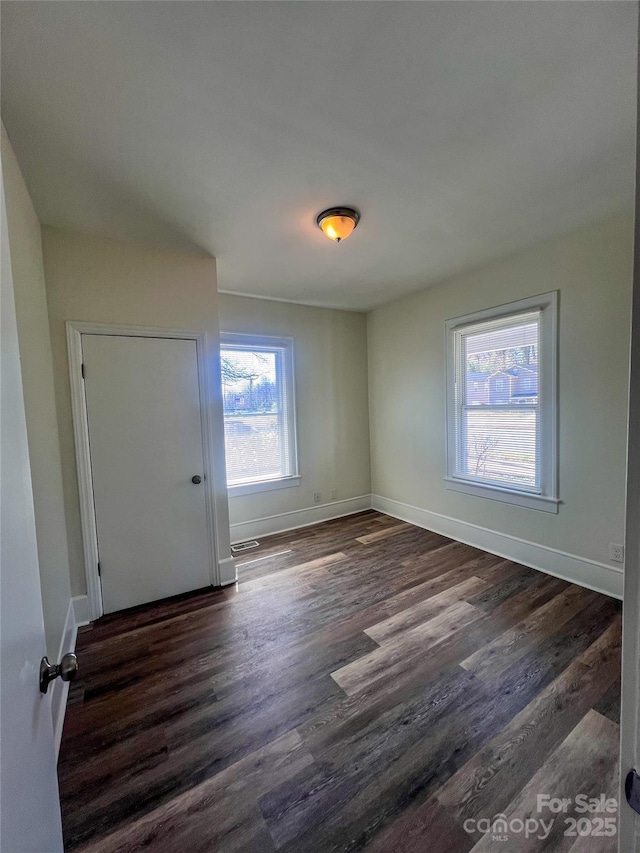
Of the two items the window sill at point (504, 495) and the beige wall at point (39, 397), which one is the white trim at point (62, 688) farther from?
the window sill at point (504, 495)

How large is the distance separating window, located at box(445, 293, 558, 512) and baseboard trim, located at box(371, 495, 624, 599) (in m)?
0.36

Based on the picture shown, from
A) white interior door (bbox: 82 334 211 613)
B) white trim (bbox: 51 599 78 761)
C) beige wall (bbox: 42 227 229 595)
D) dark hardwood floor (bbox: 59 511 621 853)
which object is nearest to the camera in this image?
dark hardwood floor (bbox: 59 511 621 853)

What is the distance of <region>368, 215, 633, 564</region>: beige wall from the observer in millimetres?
2473

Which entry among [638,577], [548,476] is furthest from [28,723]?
[548,476]

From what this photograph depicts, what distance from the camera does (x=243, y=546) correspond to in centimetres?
368

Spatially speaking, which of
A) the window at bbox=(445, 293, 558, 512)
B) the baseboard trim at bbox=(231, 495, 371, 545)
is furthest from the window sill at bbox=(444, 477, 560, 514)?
the baseboard trim at bbox=(231, 495, 371, 545)

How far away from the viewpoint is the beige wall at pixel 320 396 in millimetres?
3898

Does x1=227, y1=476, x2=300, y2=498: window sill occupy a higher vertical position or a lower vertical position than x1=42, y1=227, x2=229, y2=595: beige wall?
lower

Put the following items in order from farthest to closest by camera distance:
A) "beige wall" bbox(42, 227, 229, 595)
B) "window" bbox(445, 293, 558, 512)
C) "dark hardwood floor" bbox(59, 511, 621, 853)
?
"window" bbox(445, 293, 558, 512) → "beige wall" bbox(42, 227, 229, 595) → "dark hardwood floor" bbox(59, 511, 621, 853)

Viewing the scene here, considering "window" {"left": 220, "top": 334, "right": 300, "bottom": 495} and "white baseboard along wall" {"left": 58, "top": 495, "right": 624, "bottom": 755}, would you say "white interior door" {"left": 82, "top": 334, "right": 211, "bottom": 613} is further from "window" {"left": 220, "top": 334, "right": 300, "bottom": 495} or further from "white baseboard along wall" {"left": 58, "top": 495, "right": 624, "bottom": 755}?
"window" {"left": 220, "top": 334, "right": 300, "bottom": 495}

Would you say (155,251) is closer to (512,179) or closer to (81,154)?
(81,154)

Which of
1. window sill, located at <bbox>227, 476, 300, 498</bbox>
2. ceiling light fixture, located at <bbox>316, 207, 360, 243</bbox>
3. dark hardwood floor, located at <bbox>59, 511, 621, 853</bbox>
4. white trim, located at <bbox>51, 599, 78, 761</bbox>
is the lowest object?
dark hardwood floor, located at <bbox>59, 511, 621, 853</bbox>

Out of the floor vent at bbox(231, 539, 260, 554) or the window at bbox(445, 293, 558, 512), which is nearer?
the window at bbox(445, 293, 558, 512)

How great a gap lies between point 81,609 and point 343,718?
1.95 meters
